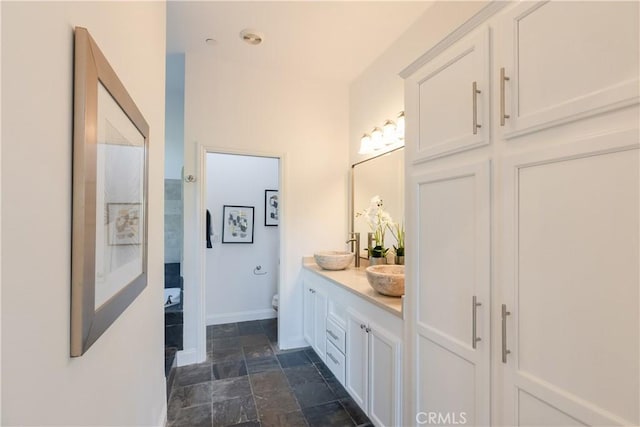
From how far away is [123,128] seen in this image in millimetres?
1048

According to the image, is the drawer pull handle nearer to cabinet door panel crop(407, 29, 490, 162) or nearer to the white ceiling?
cabinet door panel crop(407, 29, 490, 162)

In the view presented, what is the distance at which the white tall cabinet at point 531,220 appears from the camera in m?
0.79

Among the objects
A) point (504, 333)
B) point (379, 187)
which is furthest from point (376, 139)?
point (504, 333)

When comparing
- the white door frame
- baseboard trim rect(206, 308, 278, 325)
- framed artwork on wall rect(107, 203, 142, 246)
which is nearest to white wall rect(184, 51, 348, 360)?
the white door frame

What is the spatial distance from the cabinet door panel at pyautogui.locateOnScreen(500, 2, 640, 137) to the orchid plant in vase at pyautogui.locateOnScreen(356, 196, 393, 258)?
5.34ft

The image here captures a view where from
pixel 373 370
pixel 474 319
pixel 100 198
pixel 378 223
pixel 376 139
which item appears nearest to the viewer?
pixel 100 198

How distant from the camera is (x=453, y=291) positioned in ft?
4.15

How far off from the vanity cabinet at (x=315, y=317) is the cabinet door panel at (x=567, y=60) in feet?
6.95

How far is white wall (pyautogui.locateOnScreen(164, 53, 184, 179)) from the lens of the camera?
3.55 metres

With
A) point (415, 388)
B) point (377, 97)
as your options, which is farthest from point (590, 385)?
point (377, 97)

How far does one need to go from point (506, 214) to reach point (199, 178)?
2515 millimetres

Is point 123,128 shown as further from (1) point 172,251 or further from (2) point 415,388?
(1) point 172,251

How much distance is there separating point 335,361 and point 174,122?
366 cm

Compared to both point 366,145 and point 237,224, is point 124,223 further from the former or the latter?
point 237,224
